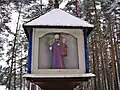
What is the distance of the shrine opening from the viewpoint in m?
3.39

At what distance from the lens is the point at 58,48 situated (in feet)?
11.8

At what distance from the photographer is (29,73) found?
3.36 meters

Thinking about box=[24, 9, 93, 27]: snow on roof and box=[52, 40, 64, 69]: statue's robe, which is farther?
box=[24, 9, 93, 27]: snow on roof

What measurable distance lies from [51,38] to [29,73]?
31.1 inches

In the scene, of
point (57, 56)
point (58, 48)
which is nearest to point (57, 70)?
point (57, 56)

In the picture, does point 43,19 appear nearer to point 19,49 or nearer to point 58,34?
point 58,34

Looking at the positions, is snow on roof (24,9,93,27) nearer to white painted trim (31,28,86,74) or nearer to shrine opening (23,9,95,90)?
shrine opening (23,9,95,90)

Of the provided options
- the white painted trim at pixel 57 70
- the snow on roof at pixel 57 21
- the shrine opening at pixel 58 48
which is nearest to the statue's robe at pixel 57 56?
the shrine opening at pixel 58 48

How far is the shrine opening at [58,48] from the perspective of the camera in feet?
11.1

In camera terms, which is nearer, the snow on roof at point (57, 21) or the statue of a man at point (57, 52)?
the statue of a man at point (57, 52)

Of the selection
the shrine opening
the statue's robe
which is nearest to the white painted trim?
the shrine opening

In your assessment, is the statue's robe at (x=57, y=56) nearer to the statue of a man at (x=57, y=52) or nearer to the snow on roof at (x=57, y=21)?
the statue of a man at (x=57, y=52)

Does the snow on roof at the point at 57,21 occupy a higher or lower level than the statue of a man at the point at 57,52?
higher

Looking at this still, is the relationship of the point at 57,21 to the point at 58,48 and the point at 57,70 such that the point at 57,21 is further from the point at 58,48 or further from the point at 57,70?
the point at 57,70
